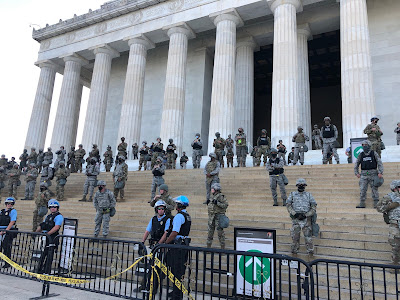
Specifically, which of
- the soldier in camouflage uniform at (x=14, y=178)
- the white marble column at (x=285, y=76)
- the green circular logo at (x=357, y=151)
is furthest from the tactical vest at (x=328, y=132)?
the soldier in camouflage uniform at (x=14, y=178)

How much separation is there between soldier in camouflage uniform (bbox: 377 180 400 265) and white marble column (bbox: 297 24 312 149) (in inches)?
552

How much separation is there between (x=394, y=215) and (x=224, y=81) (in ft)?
48.3

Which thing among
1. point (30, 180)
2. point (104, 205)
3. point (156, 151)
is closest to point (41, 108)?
point (30, 180)

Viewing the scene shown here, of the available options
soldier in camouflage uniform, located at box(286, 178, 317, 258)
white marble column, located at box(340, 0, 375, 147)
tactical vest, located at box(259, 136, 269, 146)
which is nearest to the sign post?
soldier in camouflage uniform, located at box(286, 178, 317, 258)

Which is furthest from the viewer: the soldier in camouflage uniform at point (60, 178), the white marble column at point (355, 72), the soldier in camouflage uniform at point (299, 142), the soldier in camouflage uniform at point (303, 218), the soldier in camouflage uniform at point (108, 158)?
the soldier in camouflage uniform at point (108, 158)

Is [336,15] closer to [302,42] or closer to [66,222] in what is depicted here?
[302,42]

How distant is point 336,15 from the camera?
19.8 metres

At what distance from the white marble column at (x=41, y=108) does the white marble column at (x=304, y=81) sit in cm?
2058

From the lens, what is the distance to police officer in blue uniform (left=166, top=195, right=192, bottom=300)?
4543 millimetres

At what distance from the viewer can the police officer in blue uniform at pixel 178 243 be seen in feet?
14.9

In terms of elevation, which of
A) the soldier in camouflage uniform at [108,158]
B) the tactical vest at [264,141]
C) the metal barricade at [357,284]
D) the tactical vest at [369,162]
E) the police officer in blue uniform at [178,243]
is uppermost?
the tactical vest at [264,141]

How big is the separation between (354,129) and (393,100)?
469cm

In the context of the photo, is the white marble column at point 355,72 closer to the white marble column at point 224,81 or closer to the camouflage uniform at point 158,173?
the white marble column at point 224,81

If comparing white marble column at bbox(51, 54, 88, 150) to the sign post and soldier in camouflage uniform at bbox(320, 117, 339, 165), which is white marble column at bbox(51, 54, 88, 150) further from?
the sign post
